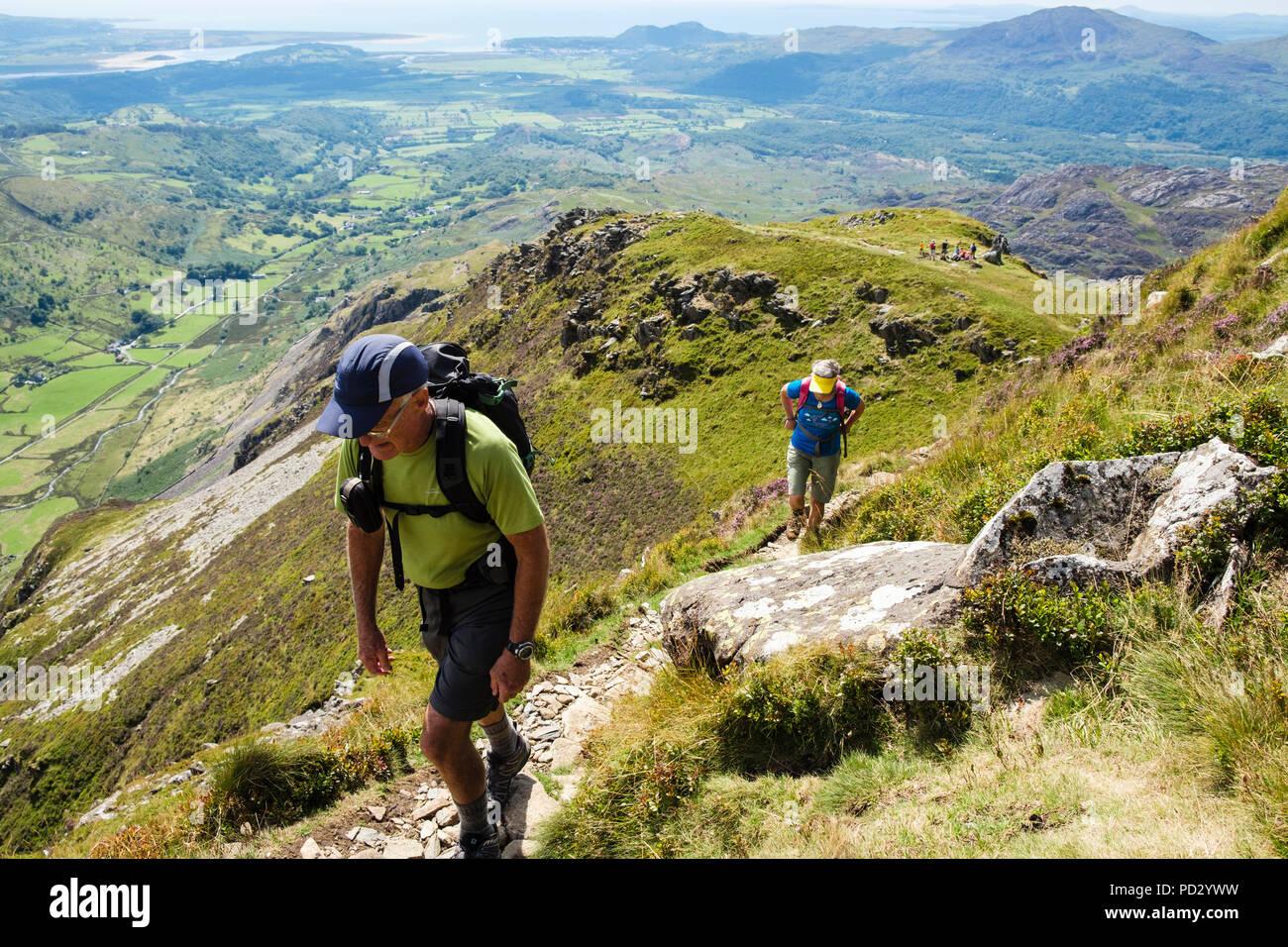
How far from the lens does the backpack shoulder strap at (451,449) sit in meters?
4.40

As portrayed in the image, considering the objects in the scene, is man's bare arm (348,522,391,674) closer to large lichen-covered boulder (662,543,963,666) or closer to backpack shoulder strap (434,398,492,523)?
backpack shoulder strap (434,398,492,523)

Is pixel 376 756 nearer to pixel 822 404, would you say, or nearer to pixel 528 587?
pixel 528 587

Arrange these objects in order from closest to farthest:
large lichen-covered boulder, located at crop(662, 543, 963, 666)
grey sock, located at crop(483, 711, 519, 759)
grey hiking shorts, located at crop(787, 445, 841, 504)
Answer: grey sock, located at crop(483, 711, 519, 759) → large lichen-covered boulder, located at crop(662, 543, 963, 666) → grey hiking shorts, located at crop(787, 445, 841, 504)

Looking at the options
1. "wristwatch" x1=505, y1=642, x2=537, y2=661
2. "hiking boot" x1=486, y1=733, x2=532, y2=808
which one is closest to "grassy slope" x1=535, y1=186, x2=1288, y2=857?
"hiking boot" x1=486, y1=733, x2=532, y2=808

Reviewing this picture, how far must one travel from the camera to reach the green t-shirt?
14.6 ft

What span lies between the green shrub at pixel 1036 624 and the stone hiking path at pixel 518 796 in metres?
4.15

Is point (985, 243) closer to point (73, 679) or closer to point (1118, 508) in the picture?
point (1118, 508)

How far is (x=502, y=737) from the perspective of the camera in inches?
238

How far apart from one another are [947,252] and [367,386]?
190ft

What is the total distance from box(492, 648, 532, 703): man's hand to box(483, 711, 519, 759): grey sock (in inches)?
53.6

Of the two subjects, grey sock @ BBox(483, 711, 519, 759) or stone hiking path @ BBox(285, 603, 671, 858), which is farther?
grey sock @ BBox(483, 711, 519, 759)

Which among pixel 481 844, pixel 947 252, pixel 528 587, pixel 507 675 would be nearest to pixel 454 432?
pixel 528 587
